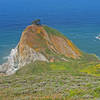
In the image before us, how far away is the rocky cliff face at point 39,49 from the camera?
178 feet

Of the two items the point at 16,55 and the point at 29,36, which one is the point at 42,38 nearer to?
the point at 29,36

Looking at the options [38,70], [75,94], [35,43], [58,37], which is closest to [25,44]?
[35,43]

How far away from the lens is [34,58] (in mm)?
53562

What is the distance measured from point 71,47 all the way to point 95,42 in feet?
109

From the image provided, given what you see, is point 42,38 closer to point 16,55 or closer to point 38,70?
point 16,55

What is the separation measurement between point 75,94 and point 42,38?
162 feet

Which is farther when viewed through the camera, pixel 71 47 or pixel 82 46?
pixel 82 46

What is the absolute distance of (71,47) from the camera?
2611 inches

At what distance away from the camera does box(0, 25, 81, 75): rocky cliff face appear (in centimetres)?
5438

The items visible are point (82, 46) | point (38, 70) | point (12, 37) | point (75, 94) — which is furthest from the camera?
point (12, 37)

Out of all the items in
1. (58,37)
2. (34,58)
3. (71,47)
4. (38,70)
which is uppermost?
(58,37)

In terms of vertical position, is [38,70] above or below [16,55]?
below

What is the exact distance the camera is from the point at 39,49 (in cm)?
5619

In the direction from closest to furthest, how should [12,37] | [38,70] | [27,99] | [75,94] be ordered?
[27,99] → [75,94] → [38,70] → [12,37]
